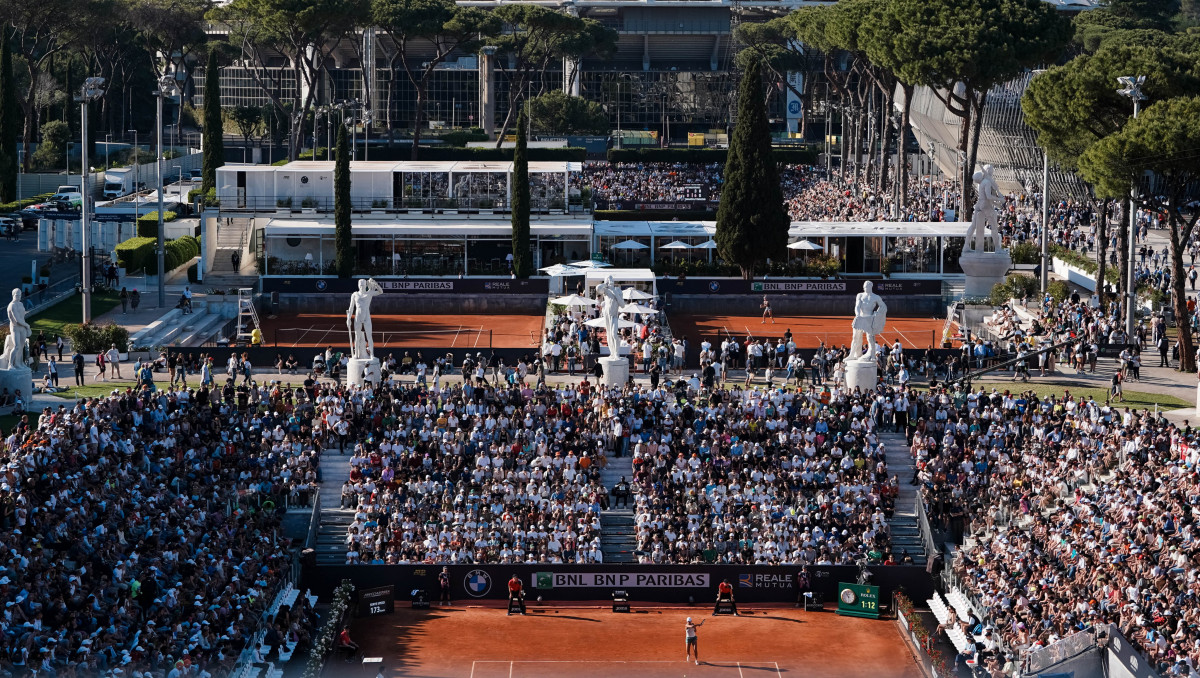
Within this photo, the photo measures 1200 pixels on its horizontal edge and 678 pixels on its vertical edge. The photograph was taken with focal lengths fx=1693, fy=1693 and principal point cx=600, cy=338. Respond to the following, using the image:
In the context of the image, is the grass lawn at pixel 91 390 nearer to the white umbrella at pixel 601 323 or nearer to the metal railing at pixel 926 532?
the white umbrella at pixel 601 323

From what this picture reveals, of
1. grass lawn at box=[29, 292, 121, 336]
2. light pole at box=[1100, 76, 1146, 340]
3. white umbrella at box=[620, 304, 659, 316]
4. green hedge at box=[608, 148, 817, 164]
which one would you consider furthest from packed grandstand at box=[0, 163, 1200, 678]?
green hedge at box=[608, 148, 817, 164]

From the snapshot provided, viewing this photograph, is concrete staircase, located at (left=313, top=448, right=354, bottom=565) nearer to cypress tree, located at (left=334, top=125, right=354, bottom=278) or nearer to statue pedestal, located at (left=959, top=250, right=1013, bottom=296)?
cypress tree, located at (left=334, top=125, right=354, bottom=278)

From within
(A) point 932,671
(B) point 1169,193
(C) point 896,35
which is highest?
(C) point 896,35

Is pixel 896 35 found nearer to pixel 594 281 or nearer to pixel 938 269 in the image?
pixel 938 269

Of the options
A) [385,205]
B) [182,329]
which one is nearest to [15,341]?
[182,329]

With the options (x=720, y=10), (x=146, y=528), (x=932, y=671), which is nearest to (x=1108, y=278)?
(x=932, y=671)

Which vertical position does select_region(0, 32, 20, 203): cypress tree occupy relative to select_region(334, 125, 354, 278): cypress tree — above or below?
above

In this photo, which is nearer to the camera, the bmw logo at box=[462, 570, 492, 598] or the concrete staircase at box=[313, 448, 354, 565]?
the bmw logo at box=[462, 570, 492, 598]
